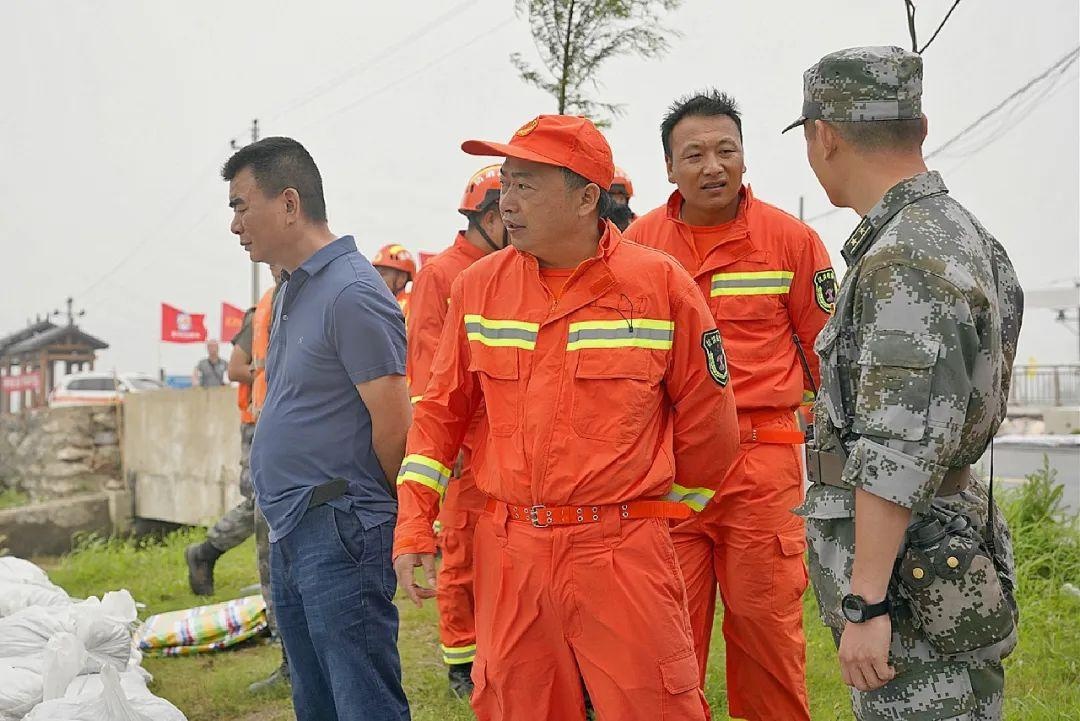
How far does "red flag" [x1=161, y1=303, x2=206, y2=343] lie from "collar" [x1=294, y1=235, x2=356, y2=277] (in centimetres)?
2710

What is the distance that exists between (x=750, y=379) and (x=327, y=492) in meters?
1.52

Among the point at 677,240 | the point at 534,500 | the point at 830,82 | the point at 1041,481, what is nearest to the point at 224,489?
the point at 1041,481

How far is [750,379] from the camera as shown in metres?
3.89

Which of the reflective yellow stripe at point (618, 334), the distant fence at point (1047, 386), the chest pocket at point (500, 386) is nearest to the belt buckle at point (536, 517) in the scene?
the chest pocket at point (500, 386)

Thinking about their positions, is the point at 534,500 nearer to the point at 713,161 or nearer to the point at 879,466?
the point at 879,466

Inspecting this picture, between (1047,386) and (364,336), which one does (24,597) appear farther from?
(1047,386)

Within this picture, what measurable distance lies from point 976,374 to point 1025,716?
107 inches

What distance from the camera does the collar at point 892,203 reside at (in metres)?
2.42

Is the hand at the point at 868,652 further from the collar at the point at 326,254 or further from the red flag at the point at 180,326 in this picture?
the red flag at the point at 180,326

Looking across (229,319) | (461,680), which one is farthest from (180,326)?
(461,680)

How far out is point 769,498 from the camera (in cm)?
382

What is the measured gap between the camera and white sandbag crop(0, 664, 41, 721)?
14.0 ft

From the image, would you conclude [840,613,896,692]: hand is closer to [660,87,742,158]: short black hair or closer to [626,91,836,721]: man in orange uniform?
[626,91,836,721]: man in orange uniform

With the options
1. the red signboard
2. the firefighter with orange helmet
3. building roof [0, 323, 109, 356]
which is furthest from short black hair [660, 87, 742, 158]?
building roof [0, 323, 109, 356]
